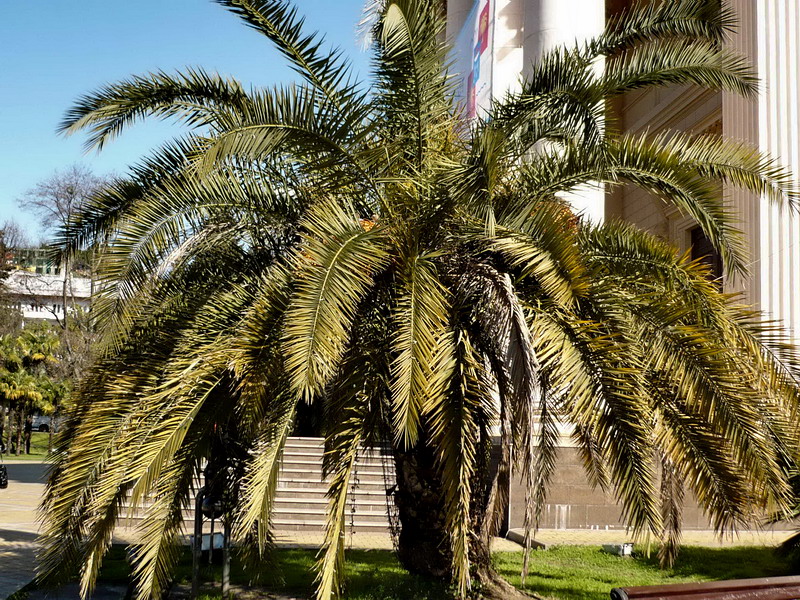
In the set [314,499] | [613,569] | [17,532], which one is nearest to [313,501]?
[314,499]

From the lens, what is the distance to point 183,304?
25.8 ft

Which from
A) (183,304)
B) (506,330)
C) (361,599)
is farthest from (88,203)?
(361,599)

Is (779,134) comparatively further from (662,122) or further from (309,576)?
(662,122)

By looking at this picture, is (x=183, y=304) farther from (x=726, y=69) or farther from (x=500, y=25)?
(x=500, y=25)

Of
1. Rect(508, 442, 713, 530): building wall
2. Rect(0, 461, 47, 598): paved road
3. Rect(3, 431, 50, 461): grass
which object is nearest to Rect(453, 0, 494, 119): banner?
Rect(508, 442, 713, 530): building wall

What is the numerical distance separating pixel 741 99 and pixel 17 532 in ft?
43.7

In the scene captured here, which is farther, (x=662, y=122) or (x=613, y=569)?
(x=662, y=122)

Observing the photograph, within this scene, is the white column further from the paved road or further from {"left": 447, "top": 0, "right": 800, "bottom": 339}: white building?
the paved road

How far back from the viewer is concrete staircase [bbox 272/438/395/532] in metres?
14.0

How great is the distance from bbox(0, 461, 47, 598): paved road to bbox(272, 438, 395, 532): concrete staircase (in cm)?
377

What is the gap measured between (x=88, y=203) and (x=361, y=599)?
15.2ft

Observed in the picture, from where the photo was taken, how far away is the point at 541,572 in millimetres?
9789

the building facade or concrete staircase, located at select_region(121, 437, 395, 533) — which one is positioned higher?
the building facade

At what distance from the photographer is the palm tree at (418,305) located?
19.7 ft
